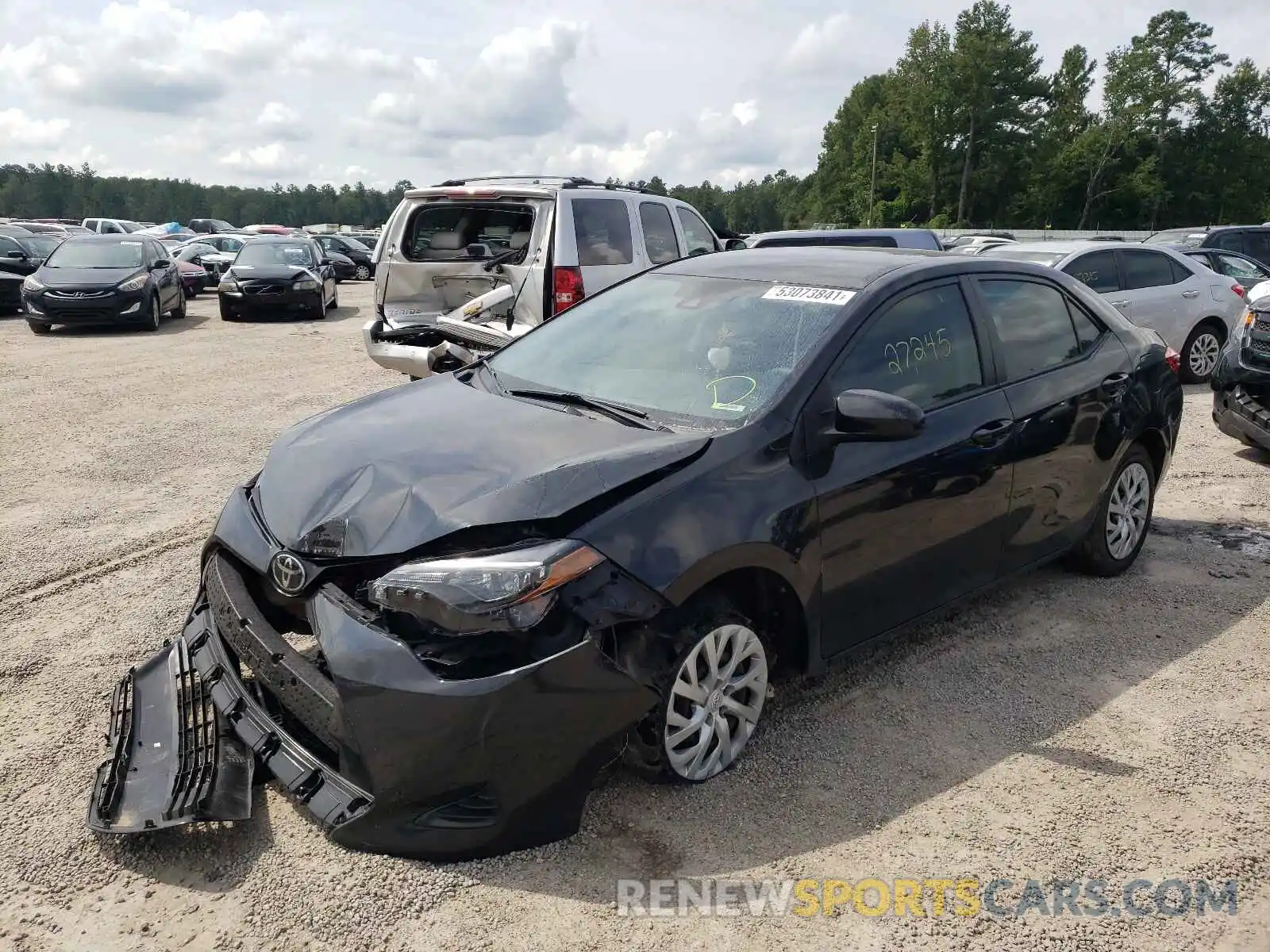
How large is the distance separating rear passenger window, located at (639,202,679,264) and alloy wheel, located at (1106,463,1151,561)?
504 centimetres

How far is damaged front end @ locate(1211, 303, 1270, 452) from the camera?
7.21 m

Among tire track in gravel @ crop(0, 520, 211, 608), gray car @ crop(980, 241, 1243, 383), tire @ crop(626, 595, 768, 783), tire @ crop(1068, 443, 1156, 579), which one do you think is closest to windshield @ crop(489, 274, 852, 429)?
tire @ crop(626, 595, 768, 783)

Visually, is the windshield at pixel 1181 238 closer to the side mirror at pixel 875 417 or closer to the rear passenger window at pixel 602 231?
the rear passenger window at pixel 602 231

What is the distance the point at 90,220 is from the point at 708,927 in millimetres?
38925

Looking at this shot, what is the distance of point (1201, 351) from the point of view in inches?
424

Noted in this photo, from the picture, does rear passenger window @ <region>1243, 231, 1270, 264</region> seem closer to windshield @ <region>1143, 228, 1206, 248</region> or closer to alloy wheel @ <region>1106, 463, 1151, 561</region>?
windshield @ <region>1143, 228, 1206, 248</region>

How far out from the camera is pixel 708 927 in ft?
8.51

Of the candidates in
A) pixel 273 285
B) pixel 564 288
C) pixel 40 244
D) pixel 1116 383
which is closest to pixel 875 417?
pixel 1116 383

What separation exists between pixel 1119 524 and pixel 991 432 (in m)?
1.50

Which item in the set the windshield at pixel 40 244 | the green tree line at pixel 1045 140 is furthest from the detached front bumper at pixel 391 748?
the green tree line at pixel 1045 140

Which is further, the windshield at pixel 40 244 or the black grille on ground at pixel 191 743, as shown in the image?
the windshield at pixel 40 244

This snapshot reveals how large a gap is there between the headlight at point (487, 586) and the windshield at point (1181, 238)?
1802 cm

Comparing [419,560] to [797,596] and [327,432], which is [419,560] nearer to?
[327,432]

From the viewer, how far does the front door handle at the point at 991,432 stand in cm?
394
